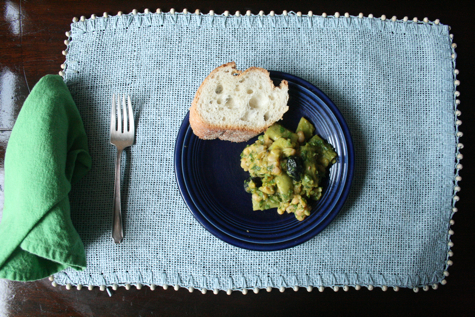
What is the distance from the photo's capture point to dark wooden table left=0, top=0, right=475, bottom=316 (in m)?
1.41

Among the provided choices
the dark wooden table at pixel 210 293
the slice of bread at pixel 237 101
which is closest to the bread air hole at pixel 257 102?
the slice of bread at pixel 237 101

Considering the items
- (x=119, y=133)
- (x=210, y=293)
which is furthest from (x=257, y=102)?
(x=210, y=293)

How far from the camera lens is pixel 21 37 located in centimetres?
152

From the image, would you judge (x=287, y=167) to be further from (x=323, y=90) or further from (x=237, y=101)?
(x=323, y=90)

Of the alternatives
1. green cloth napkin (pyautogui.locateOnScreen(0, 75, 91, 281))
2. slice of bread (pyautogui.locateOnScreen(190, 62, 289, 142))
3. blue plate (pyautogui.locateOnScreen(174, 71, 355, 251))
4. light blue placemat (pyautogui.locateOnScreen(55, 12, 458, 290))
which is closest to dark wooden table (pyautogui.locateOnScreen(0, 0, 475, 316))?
light blue placemat (pyautogui.locateOnScreen(55, 12, 458, 290))

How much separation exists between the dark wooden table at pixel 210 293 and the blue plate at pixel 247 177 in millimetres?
377

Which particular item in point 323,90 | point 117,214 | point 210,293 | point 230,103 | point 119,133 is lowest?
point 210,293

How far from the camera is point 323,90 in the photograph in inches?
57.3

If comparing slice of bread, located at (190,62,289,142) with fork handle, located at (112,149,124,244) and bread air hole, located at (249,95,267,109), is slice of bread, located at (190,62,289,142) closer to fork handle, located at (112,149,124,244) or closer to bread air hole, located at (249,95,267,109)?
bread air hole, located at (249,95,267,109)

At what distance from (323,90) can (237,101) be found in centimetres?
50

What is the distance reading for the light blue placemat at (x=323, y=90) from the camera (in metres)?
1.39

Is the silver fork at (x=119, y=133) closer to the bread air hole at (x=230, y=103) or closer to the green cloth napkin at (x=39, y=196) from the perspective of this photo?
the green cloth napkin at (x=39, y=196)

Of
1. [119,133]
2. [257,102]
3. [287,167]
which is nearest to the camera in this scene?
[287,167]

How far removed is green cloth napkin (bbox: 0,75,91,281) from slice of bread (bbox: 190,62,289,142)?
637 millimetres
